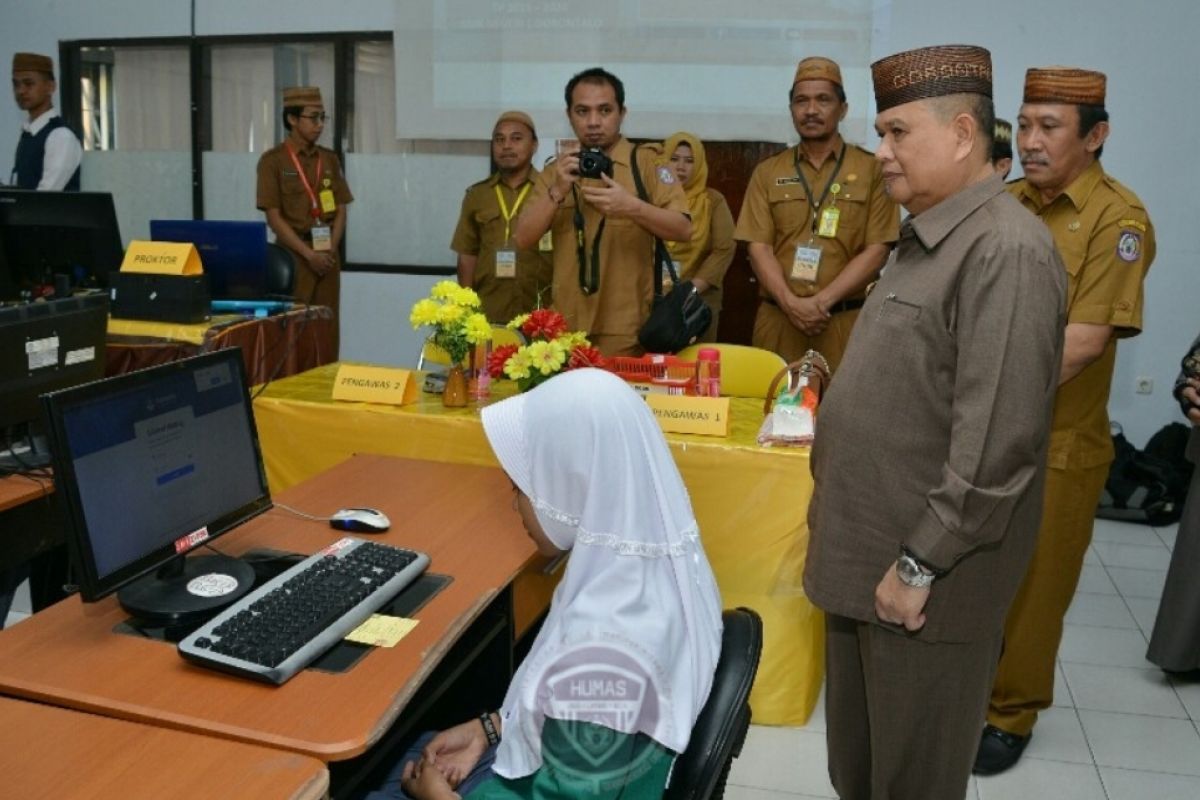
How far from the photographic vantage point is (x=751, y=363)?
3270mm

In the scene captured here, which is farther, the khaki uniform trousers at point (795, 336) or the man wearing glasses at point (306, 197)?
the man wearing glasses at point (306, 197)

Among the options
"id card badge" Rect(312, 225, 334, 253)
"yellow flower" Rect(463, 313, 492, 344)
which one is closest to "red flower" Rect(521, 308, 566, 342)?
"yellow flower" Rect(463, 313, 492, 344)

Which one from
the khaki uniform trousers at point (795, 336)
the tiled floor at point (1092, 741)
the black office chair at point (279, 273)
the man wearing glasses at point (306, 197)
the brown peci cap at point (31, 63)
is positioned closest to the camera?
the tiled floor at point (1092, 741)

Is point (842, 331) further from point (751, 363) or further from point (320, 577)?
point (320, 577)

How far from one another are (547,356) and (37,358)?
115 cm

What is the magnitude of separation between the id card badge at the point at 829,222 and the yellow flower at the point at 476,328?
5.34 feet

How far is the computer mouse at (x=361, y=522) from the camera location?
6.42ft

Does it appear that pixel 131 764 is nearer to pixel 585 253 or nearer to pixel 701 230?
pixel 585 253

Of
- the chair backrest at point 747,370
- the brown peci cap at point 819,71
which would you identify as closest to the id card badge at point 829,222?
the brown peci cap at point 819,71

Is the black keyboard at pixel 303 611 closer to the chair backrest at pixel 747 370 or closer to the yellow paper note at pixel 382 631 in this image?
the yellow paper note at pixel 382 631

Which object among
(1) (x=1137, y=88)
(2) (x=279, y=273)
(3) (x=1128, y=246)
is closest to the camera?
(3) (x=1128, y=246)

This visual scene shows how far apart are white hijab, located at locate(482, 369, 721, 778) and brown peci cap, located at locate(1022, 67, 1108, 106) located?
1.59 m

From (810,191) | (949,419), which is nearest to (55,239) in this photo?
(810,191)

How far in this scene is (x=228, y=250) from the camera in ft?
13.0
